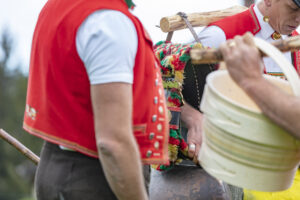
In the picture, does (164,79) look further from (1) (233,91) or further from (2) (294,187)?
(2) (294,187)

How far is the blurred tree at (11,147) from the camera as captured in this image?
39.3 meters

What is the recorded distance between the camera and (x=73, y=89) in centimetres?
168

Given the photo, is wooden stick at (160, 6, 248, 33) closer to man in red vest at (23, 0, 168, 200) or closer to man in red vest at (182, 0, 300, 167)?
man in red vest at (182, 0, 300, 167)

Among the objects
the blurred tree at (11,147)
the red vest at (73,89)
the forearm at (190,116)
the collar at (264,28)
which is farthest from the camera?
the blurred tree at (11,147)

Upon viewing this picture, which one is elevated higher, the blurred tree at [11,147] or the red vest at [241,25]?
the red vest at [241,25]

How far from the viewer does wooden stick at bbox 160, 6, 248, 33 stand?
2.88 m

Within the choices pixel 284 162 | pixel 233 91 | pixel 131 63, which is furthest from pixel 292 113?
pixel 131 63

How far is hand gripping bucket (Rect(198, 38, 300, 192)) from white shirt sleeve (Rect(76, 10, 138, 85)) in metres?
0.33

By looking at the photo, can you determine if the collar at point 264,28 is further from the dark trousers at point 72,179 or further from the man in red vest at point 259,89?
the dark trousers at point 72,179

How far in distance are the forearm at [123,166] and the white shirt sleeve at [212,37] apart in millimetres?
1345

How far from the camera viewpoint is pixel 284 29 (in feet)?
9.55

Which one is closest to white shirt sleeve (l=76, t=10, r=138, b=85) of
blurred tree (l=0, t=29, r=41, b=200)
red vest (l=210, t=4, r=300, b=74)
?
red vest (l=210, t=4, r=300, b=74)

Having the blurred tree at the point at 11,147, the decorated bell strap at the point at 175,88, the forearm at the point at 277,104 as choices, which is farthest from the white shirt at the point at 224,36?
the blurred tree at the point at 11,147

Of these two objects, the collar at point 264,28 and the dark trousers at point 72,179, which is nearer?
the dark trousers at point 72,179
